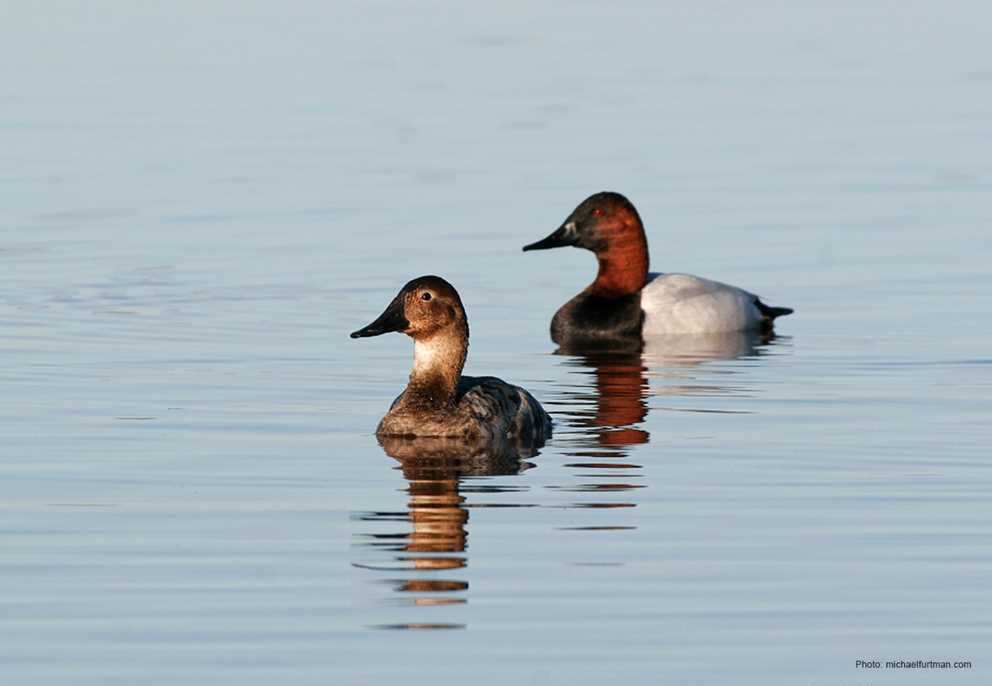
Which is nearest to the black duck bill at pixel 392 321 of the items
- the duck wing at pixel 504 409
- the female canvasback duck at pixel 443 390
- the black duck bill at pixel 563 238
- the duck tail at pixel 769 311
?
the female canvasback duck at pixel 443 390

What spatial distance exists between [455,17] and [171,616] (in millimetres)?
32578

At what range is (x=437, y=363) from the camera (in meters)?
12.3

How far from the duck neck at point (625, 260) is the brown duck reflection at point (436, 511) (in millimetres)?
6191

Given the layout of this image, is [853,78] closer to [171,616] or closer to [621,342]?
[621,342]

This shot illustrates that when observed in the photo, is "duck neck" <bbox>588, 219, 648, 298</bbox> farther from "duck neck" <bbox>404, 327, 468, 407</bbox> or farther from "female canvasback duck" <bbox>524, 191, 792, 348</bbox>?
"duck neck" <bbox>404, 327, 468, 407</bbox>

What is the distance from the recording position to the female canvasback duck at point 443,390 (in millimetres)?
12055

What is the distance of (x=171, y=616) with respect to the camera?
8125mm

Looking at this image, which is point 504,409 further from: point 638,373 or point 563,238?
point 563,238

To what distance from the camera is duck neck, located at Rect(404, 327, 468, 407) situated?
40.3 ft

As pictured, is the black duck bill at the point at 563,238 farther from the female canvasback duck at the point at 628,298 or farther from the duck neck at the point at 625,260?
the duck neck at the point at 625,260

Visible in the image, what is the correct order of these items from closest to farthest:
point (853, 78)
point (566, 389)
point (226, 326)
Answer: point (566, 389) → point (226, 326) → point (853, 78)

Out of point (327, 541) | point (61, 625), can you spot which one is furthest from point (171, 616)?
point (327, 541)

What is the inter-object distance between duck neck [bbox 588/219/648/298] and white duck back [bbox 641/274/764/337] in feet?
1.01

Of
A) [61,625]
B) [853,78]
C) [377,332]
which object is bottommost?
[61,625]
